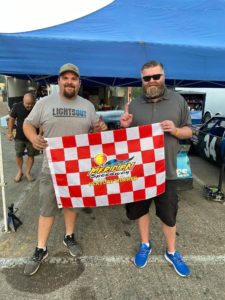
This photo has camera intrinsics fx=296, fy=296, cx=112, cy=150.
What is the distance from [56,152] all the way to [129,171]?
2.33ft

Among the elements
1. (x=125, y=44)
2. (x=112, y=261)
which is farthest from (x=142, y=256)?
(x=125, y=44)

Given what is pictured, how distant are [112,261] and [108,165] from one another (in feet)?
3.47

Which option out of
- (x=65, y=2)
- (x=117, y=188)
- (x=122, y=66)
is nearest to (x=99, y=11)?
(x=65, y=2)

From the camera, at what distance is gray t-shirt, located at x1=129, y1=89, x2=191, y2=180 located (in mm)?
2617

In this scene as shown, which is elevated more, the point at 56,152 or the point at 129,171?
the point at 56,152

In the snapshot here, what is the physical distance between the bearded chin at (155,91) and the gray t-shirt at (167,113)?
57 mm

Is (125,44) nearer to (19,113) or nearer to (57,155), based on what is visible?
(57,155)

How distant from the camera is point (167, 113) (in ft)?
8.59

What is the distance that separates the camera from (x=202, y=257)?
3.20 m

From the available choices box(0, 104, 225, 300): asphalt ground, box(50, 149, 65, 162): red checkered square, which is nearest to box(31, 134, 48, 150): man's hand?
box(50, 149, 65, 162): red checkered square

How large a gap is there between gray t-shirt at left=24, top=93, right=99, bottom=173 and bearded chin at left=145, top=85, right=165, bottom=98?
2.04 ft

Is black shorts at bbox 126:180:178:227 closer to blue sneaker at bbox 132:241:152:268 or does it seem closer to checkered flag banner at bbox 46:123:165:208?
checkered flag banner at bbox 46:123:165:208

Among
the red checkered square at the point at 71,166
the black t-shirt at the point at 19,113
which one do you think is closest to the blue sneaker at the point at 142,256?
the red checkered square at the point at 71,166

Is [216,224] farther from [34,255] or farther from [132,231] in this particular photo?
[34,255]
